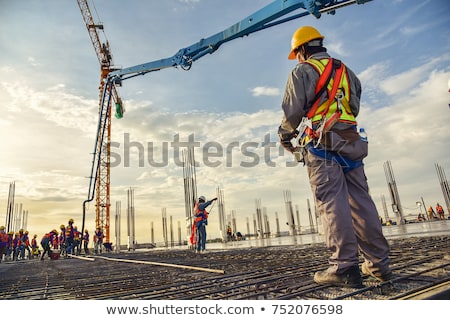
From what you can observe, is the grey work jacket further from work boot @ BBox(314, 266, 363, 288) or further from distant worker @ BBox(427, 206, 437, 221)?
distant worker @ BBox(427, 206, 437, 221)

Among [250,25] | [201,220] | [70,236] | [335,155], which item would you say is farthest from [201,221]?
[70,236]

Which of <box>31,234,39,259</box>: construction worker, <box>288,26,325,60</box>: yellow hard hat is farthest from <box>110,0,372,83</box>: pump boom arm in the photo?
<box>31,234,39,259</box>: construction worker

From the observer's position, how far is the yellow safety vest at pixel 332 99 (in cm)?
196

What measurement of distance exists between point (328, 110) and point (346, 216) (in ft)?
2.25

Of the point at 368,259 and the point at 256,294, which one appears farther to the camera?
Answer: the point at 368,259

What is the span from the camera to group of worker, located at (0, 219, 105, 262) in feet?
38.8

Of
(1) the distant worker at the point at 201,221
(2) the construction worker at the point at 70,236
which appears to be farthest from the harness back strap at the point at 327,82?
(2) the construction worker at the point at 70,236

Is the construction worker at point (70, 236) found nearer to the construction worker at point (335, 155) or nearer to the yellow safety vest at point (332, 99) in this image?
the construction worker at point (335, 155)
